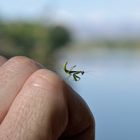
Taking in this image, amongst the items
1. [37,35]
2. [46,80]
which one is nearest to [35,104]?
[46,80]

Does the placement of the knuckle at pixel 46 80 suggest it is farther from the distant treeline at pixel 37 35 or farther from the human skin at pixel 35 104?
the distant treeline at pixel 37 35

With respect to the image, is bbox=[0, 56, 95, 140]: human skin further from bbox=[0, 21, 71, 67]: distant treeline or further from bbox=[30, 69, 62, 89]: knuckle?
bbox=[0, 21, 71, 67]: distant treeline

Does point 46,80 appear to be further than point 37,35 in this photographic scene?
No

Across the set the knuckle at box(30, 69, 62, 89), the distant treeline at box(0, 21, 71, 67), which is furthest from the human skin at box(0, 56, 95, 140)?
the distant treeline at box(0, 21, 71, 67)

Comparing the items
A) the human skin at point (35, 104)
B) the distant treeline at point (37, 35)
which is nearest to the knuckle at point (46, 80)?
the human skin at point (35, 104)

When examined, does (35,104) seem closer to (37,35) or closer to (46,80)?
(46,80)

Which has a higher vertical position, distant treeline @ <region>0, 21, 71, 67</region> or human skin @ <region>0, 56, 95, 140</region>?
human skin @ <region>0, 56, 95, 140</region>

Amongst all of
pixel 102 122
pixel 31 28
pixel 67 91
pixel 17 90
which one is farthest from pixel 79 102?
pixel 31 28

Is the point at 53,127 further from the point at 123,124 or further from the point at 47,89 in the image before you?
the point at 123,124

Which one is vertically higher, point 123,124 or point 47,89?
point 47,89
